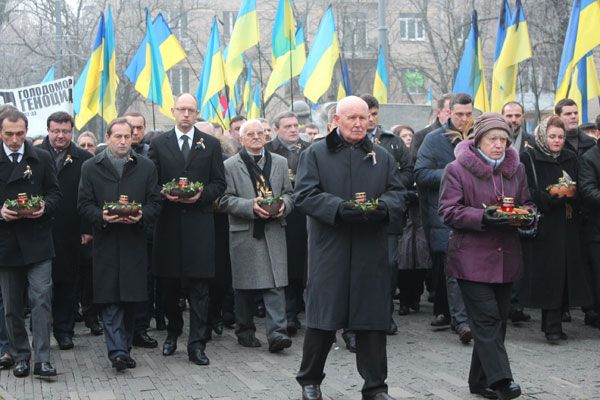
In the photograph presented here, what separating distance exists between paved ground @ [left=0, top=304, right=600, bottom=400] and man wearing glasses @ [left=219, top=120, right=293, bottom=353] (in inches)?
16.0

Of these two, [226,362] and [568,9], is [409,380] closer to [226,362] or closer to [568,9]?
[226,362]

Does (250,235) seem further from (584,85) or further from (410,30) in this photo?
(410,30)

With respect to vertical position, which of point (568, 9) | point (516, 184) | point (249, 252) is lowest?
point (249, 252)

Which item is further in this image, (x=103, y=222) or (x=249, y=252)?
(x=249, y=252)

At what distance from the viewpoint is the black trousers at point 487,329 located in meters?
7.82

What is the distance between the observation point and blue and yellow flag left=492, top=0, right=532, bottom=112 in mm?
15578

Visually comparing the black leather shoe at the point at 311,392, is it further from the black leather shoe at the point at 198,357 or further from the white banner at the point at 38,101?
the white banner at the point at 38,101

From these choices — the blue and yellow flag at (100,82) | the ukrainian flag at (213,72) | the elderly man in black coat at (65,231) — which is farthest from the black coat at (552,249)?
the ukrainian flag at (213,72)

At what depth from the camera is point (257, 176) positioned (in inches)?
426

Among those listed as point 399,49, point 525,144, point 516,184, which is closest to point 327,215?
point 516,184

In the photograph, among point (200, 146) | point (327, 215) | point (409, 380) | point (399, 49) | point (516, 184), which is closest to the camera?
point (327, 215)

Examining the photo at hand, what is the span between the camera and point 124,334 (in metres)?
9.76

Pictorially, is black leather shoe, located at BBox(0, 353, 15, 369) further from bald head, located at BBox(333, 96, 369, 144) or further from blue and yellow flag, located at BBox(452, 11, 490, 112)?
blue and yellow flag, located at BBox(452, 11, 490, 112)

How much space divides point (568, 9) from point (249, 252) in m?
16.7
